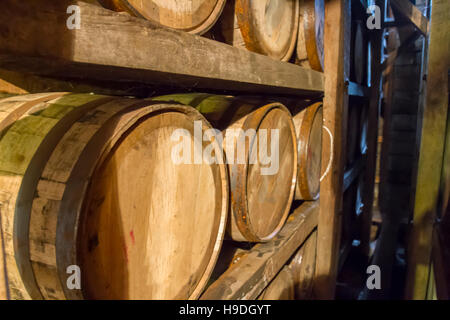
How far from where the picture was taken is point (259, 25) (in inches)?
53.8

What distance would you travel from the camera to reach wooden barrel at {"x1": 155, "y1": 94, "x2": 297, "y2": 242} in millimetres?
1303

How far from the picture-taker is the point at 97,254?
0.74 m

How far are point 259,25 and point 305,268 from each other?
1798 millimetres

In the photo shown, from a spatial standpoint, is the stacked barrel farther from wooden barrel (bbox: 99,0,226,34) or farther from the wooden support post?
the wooden support post

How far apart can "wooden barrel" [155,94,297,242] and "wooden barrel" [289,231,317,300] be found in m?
0.51

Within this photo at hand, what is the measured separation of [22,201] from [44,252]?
133mm

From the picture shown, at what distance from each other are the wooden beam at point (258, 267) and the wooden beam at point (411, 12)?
133 inches

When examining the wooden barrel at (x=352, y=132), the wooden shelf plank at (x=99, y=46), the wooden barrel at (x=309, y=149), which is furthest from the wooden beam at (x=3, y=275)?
the wooden barrel at (x=352, y=132)

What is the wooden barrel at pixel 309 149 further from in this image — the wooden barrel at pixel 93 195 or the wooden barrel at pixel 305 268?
the wooden barrel at pixel 93 195

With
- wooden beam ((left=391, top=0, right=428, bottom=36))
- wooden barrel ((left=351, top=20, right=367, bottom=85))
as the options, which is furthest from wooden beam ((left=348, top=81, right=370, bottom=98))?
wooden beam ((left=391, top=0, right=428, bottom=36))

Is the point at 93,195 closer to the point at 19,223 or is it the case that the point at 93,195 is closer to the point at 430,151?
the point at 19,223

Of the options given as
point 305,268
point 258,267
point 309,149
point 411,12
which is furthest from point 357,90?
point 258,267

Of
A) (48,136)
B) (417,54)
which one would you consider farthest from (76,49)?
(417,54)
